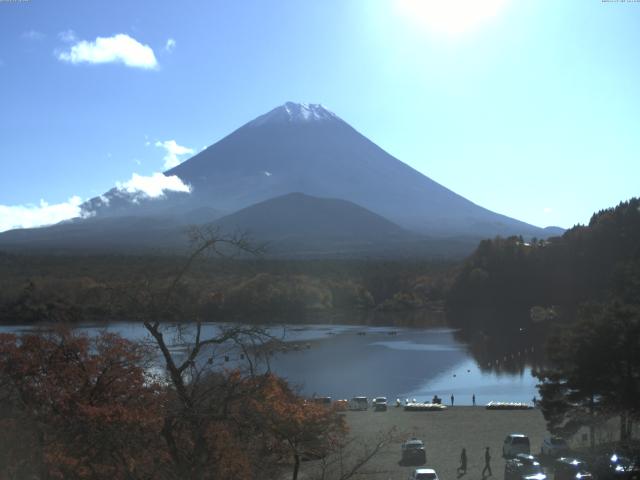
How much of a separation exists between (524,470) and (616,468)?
54.2 inches

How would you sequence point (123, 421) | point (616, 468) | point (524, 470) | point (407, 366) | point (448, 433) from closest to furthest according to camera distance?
point (123, 421) < point (616, 468) < point (524, 470) < point (448, 433) < point (407, 366)

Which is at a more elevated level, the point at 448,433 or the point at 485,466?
the point at 485,466

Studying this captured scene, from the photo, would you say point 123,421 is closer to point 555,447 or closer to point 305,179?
point 555,447

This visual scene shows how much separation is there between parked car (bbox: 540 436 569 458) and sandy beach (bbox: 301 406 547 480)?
0.48 m

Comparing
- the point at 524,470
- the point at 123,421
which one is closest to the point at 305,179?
the point at 524,470

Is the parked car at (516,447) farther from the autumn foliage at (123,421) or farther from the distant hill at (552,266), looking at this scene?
the distant hill at (552,266)

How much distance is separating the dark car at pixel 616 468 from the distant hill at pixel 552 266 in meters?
27.4

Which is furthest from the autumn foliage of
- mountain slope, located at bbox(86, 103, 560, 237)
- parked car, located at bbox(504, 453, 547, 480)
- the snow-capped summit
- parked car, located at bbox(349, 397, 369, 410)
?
the snow-capped summit

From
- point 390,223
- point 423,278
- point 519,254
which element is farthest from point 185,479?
point 390,223

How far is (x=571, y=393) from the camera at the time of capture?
30.7 feet

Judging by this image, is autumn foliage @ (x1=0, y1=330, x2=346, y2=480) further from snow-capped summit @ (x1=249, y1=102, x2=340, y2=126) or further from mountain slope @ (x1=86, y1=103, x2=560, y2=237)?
snow-capped summit @ (x1=249, y1=102, x2=340, y2=126)

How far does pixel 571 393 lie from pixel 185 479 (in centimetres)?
728

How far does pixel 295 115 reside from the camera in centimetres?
12412

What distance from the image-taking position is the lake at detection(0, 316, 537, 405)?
17062 mm
